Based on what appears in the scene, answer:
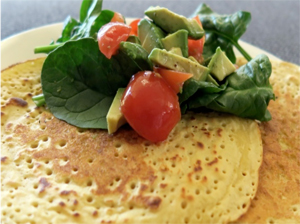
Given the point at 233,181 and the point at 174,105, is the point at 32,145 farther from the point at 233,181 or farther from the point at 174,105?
the point at 233,181

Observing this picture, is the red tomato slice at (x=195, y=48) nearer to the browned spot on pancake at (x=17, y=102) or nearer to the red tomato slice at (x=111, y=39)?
the red tomato slice at (x=111, y=39)

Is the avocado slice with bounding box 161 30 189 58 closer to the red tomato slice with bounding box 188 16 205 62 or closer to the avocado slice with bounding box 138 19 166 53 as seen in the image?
the avocado slice with bounding box 138 19 166 53

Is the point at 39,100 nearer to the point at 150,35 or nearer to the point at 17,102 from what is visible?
the point at 17,102

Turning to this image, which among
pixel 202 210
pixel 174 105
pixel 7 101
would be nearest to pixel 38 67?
pixel 7 101

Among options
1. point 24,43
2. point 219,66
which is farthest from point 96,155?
point 24,43

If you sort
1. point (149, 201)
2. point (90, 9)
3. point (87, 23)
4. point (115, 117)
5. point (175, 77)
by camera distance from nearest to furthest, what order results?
point (149, 201) < point (115, 117) < point (175, 77) < point (87, 23) < point (90, 9)

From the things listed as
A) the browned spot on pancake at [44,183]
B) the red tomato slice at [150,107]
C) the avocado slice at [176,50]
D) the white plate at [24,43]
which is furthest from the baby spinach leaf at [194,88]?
the white plate at [24,43]
